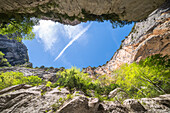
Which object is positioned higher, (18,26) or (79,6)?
(18,26)

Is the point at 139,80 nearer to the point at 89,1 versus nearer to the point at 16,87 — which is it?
the point at 89,1

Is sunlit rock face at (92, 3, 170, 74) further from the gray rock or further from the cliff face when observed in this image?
the gray rock

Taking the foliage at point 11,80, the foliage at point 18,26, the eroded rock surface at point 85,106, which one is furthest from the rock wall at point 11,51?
the eroded rock surface at point 85,106

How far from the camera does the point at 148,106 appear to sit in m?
4.48

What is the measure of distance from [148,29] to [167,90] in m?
12.8

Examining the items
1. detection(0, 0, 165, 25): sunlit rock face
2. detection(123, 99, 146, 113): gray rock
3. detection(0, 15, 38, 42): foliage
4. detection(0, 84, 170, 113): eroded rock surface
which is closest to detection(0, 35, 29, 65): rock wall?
detection(0, 15, 38, 42): foliage

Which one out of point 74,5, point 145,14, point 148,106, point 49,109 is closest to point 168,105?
point 148,106

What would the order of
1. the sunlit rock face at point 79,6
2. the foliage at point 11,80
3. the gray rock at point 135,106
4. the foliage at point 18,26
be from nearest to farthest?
1. the gray rock at point 135,106
2. the sunlit rock face at point 79,6
3. the foliage at point 18,26
4. the foliage at point 11,80

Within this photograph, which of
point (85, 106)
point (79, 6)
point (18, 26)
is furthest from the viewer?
point (18, 26)

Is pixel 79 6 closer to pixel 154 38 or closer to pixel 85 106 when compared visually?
pixel 85 106

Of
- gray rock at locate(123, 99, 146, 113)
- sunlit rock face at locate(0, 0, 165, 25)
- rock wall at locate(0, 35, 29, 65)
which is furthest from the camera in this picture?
rock wall at locate(0, 35, 29, 65)

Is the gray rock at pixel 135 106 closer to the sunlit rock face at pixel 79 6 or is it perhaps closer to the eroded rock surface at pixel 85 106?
the eroded rock surface at pixel 85 106

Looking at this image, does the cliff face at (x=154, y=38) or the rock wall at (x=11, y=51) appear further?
the rock wall at (x=11, y=51)

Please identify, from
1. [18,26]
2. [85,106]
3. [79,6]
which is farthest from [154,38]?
[18,26]
